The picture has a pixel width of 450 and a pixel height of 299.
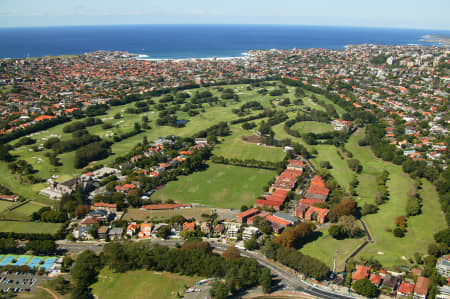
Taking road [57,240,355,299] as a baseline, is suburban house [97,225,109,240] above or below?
above

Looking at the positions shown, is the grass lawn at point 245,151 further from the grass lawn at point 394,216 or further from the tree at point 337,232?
the tree at point 337,232

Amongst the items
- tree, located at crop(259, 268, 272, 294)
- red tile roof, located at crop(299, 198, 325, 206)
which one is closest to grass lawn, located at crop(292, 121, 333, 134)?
red tile roof, located at crop(299, 198, 325, 206)

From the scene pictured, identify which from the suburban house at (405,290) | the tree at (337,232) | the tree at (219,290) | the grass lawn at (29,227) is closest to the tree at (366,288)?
the suburban house at (405,290)

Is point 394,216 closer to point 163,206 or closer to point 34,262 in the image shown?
point 163,206

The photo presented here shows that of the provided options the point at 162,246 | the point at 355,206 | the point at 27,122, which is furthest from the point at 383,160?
the point at 27,122

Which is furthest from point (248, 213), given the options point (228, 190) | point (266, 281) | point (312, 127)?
point (312, 127)

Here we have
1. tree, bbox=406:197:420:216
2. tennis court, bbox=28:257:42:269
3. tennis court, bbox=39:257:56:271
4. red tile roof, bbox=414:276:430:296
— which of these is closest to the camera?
red tile roof, bbox=414:276:430:296

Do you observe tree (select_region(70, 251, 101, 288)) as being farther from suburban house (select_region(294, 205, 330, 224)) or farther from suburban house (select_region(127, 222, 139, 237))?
suburban house (select_region(294, 205, 330, 224))
